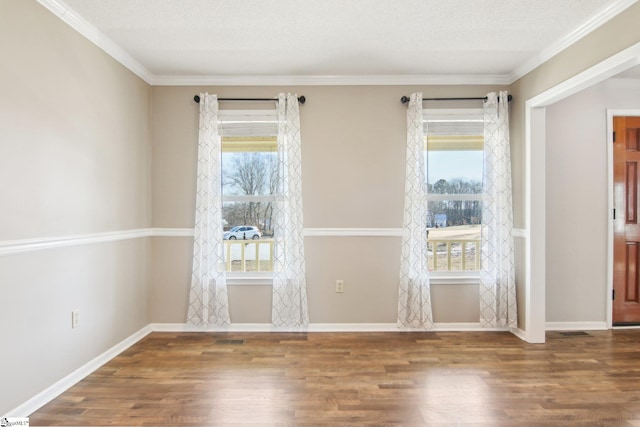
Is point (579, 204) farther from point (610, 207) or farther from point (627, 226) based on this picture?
point (627, 226)

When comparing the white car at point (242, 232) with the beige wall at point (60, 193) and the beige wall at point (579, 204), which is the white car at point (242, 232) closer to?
the beige wall at point (60, 193)

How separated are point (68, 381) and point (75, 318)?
0.41m

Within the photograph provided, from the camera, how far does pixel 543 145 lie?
10.6 ft

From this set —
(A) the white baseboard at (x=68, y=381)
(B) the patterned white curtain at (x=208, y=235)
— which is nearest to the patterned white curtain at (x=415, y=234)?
(B) the patterned white curtain at (x=208, y=235)

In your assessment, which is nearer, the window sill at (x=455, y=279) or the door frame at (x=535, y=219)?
the door frame at (x=535, y=219)

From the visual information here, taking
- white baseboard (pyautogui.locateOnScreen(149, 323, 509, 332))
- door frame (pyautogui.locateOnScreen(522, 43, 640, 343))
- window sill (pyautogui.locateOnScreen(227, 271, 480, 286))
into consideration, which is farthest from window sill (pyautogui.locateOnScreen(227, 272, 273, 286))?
door frame (pyautogui.locateOnScreen(522, 43, 640, 343))

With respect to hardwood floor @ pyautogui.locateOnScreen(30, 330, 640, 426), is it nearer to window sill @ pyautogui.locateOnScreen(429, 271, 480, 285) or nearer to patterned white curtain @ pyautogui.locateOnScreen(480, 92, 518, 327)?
patterned white curtain @ pyautogui.locateOnScreen(480, 92, 518, 327)

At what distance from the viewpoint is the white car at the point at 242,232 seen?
3.69 metres

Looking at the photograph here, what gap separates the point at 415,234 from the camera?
3514 millimetres

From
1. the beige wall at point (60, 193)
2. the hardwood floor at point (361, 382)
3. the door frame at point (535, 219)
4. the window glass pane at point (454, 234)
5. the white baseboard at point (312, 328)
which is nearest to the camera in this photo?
the beige wall at point (60, 193)

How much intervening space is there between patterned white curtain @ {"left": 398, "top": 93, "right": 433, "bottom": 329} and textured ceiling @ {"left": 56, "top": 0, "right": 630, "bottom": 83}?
0.59 metres

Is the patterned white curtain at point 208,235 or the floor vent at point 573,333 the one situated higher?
the patterned white curtain at point 208,235

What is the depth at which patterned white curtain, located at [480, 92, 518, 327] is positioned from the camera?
11.4 feet

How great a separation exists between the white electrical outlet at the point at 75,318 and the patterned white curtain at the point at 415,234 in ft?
8.72
